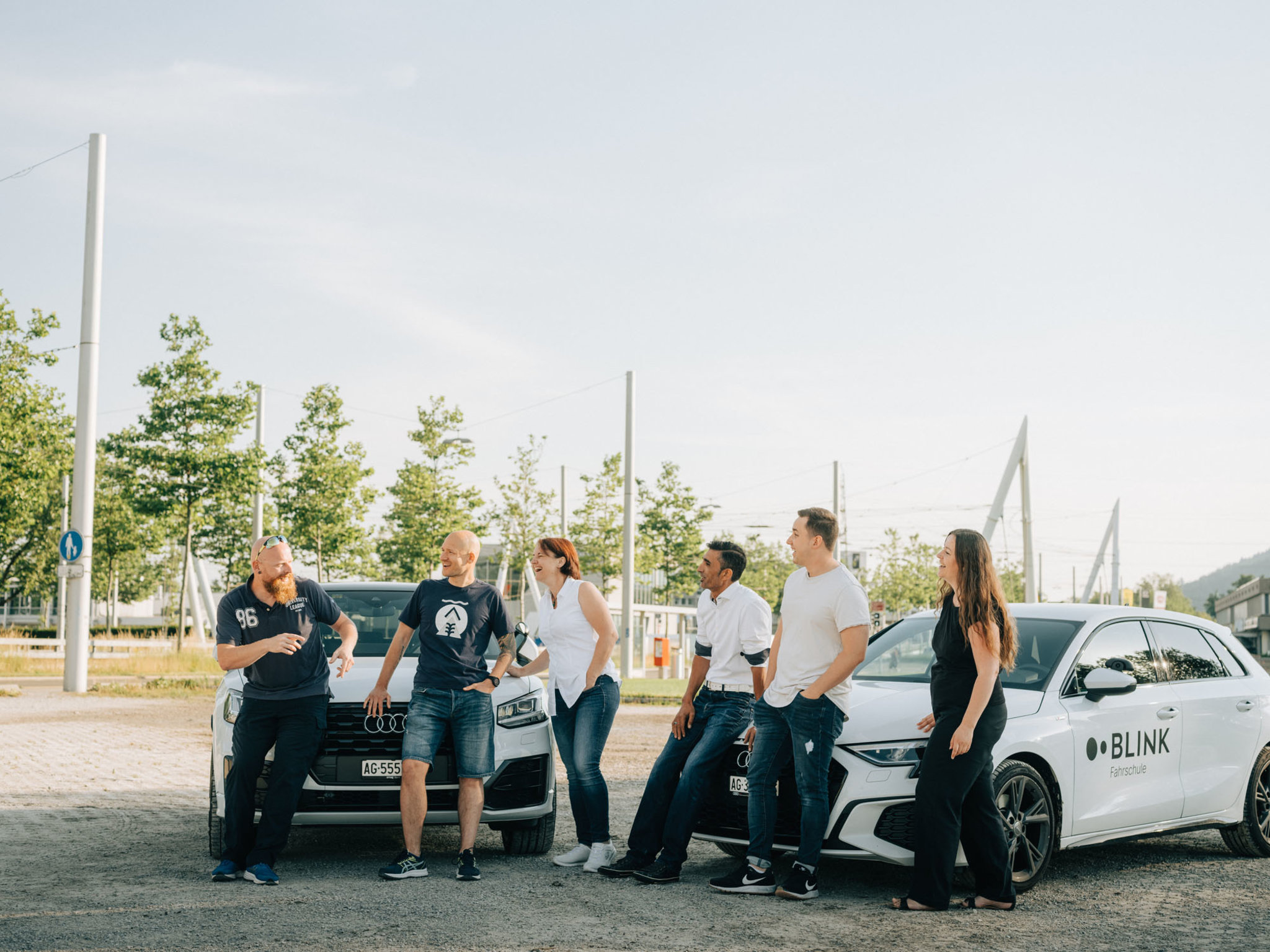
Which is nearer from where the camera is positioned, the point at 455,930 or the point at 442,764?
the point at 455,930

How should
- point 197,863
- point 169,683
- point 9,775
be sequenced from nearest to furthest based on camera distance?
1. point 197,863
2. point 9,775
3. point 169,683

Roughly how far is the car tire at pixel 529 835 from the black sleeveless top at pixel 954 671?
2550mm

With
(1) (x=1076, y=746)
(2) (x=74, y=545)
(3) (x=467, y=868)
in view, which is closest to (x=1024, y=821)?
(1) (x=1076, y=746)

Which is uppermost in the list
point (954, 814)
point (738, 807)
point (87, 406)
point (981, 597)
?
point (87, 406)

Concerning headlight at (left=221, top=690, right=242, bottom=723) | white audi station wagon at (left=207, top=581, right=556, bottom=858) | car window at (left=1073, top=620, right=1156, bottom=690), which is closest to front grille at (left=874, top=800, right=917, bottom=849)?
car window at (left=1073, top=620, right=1156, bottom=690)

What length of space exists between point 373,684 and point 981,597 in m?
3.41

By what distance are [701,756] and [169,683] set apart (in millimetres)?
19470

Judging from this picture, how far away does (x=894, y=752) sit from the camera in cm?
659

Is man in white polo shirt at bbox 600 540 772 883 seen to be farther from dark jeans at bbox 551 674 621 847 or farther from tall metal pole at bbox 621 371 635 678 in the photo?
tall metal pole at bbox 621 371 635 678

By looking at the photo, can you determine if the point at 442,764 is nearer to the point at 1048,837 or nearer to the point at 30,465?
the point at 1048,837

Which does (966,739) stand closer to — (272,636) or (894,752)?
(894,752)

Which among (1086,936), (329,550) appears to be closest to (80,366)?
(329,550)

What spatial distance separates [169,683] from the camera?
24062mm

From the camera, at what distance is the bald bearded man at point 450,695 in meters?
6.95
